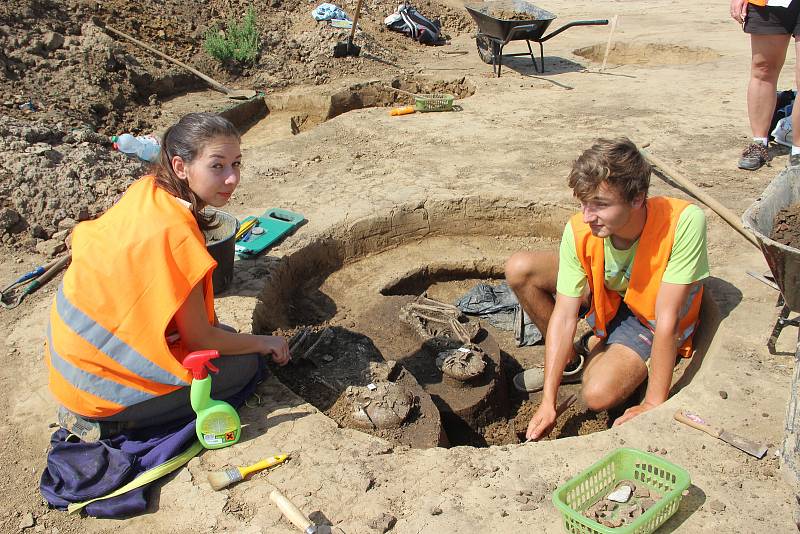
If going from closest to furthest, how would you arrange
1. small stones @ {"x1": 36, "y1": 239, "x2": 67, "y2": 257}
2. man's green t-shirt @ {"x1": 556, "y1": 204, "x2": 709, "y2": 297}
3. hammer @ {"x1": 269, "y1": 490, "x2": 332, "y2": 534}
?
hammer @ {"x1": 269, "y1": 490, "x2": 332, "y2": 534}
man's green t-shirt @ {"x1": 556, "y1": 204, "x2": 709, "y2": 297}
small stones @ {"x1": 36, "y1": 239, "x2": 67, "y2": 257}

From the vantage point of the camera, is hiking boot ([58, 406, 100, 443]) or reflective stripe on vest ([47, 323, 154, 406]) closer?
reflective stripe on vest ([47, 323, 154, 406])

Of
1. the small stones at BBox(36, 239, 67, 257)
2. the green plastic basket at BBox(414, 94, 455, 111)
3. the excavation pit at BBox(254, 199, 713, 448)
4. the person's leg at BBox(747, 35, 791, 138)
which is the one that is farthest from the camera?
the green plastic basket at BBox(414, 94, 455, 111)

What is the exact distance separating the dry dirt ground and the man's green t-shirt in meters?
0.48

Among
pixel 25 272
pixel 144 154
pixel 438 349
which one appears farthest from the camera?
pixel 144 154

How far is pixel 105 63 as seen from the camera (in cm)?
828

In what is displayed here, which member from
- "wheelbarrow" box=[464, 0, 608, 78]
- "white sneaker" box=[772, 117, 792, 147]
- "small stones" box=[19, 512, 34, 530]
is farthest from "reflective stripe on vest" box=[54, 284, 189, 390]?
"wheelbarrow" box=[464, 0, 608, 78]

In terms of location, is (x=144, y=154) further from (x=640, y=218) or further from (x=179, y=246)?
(x=640, y=218)

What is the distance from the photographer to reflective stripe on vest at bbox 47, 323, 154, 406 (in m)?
2.68

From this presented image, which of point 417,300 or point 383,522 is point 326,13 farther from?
point 383,522

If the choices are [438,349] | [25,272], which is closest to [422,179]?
[438,349]

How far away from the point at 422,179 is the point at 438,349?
1805 mm

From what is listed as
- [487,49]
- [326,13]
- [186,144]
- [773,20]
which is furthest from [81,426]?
[326,13]

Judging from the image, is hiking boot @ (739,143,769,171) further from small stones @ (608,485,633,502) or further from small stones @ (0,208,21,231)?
small stones @ (0,208,21,231)

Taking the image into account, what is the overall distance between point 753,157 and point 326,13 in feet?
23.8
